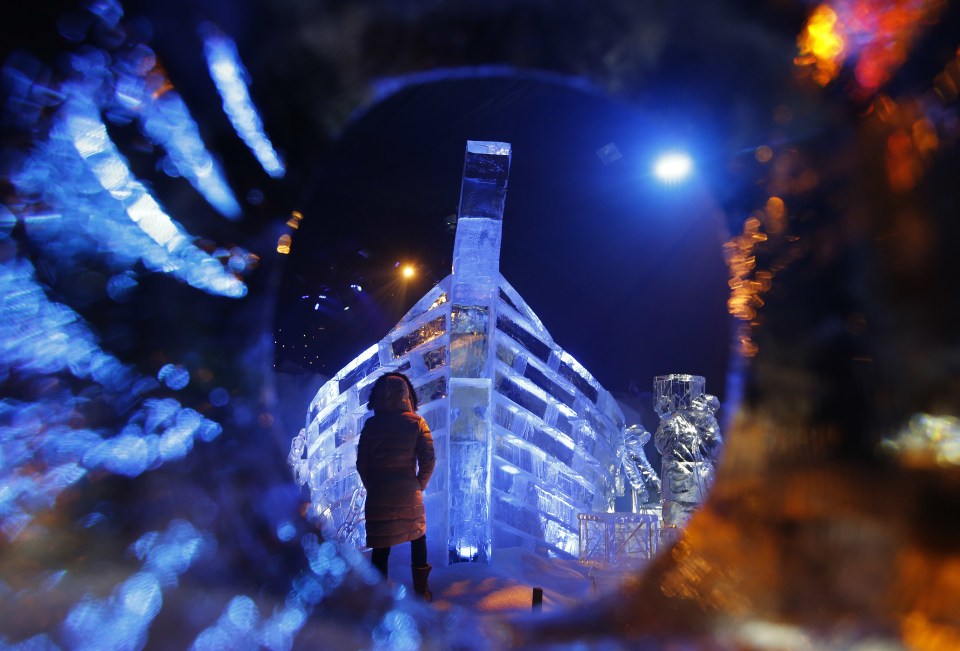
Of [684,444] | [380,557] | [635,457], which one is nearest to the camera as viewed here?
[380,557]

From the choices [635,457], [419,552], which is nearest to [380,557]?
[419,552]

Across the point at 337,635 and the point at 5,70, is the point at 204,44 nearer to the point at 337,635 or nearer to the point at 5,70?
the point at 5,70

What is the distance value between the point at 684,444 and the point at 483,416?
1860 mm

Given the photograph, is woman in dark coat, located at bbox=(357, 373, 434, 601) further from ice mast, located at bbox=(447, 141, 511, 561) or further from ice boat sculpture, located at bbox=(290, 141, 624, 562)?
ice mast, located at bbox=(447, 141, 511, 561)

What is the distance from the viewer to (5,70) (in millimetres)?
1138

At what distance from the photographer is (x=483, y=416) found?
4.91m

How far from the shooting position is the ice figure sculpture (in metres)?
4.30

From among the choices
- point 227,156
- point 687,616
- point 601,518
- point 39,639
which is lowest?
point 39,639

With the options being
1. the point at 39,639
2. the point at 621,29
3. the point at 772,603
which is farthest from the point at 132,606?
the point at 621,29

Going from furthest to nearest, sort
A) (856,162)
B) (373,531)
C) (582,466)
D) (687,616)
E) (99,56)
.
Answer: (582,466) → (373,531) → (99,56) → (687,616) → (856,162)

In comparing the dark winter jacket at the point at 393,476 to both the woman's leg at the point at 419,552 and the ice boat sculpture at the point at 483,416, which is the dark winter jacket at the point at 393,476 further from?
the ice boat sculpture at the point at 483,416

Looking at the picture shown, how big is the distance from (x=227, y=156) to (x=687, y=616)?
151cm

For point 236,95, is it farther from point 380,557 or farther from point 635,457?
point 635,457

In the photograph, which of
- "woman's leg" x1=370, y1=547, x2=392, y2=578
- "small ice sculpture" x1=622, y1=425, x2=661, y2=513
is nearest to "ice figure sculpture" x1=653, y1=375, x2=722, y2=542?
"woman's leg" x1=370, y1=547, x2=392, y2=578
